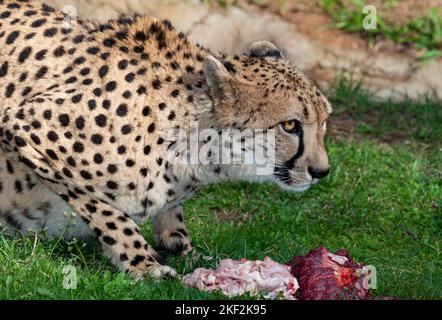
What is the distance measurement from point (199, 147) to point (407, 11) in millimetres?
4356

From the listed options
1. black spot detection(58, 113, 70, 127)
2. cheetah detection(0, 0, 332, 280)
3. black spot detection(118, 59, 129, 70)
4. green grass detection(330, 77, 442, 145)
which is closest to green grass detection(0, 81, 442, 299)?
green grass detection(330, 77, 442, 145)

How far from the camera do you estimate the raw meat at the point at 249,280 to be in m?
5.38

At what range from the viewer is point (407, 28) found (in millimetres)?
9492

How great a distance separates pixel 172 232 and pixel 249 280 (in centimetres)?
114

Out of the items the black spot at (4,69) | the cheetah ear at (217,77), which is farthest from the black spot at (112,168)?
the black spot at (4,69)

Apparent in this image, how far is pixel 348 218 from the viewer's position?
7.18 m

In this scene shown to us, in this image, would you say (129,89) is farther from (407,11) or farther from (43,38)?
(407,11)

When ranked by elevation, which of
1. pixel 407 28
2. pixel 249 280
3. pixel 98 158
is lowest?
pixel 249 280

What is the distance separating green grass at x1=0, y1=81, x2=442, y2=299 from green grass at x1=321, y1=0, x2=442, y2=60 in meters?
0.74

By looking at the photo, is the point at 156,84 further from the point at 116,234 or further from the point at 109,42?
the point at 116,234

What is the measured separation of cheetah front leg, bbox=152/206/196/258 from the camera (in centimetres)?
645

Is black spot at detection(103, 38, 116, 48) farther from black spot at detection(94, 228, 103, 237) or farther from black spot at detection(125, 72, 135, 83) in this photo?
black spot at detection(94, 228, 103, 237)

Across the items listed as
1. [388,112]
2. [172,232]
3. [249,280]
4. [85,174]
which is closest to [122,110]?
[85,174]
